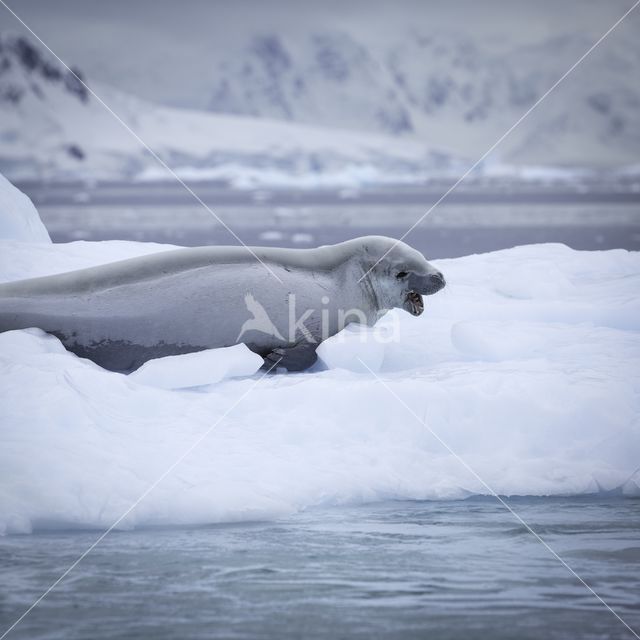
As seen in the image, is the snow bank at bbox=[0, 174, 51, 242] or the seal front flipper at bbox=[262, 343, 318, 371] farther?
the snow bank at bbox=[0, 174, 51, 242]

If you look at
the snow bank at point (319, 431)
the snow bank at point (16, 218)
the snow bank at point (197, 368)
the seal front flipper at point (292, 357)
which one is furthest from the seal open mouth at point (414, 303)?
the snow bank at point (16, 218)

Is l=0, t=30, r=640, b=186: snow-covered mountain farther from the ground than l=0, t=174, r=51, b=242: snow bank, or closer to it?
farther from the ground

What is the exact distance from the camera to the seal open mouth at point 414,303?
716 cm

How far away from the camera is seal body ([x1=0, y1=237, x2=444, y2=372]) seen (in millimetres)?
6293

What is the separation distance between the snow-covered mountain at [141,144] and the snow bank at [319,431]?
204 ft

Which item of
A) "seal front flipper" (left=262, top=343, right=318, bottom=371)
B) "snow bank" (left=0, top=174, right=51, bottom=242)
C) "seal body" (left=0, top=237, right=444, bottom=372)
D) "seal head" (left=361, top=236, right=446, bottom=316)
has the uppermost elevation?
"snow bank" (left=0, top=174, right=51, bottom=242)

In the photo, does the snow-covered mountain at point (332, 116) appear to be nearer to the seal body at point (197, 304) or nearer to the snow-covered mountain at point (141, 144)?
the snow-covered mountain at point (141, 144)

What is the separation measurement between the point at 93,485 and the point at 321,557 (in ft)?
3.66

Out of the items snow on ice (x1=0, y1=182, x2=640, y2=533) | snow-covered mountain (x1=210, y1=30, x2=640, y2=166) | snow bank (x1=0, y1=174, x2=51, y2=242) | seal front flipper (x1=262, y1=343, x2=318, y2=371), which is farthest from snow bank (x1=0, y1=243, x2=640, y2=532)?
snow-covered mountain (x1=210, y1=30, x2=640, y2=166)

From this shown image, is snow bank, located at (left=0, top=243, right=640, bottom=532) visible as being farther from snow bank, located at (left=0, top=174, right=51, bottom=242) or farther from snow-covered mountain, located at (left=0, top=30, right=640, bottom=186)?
snow-covered mountain, located at (left=0, top=30, right=640, bottom=186)

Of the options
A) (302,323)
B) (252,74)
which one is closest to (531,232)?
(302,323)

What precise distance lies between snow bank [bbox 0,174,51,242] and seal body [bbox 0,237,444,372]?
3.05 metres

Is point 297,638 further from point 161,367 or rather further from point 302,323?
point 302,323

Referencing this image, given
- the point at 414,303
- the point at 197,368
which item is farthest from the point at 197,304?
the point at 414,303
